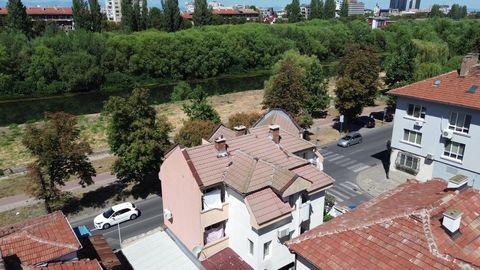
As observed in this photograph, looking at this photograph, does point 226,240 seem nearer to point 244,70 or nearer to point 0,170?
point 0,170

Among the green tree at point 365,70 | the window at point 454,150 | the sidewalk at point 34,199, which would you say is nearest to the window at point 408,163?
the window at point 454,150

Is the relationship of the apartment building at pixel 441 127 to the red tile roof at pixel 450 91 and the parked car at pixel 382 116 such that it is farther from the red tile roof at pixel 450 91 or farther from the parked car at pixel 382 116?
the parked car at pixel 382 116

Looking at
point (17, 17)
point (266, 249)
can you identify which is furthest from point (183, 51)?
point (266, 249)

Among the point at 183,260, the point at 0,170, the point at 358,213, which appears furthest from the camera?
the point at 0,170

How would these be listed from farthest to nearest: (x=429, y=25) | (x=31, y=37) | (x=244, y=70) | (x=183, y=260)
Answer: (x=429, y=25) → (x=244, y=70) → (x=31, y=37) → (x=183, y=260)

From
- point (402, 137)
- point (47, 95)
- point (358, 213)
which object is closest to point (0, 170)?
point (358, 213)

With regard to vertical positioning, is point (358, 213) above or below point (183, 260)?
above

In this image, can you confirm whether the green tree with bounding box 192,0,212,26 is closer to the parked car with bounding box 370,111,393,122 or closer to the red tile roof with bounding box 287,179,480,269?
the parked car with bounding box 370,111,393,122
